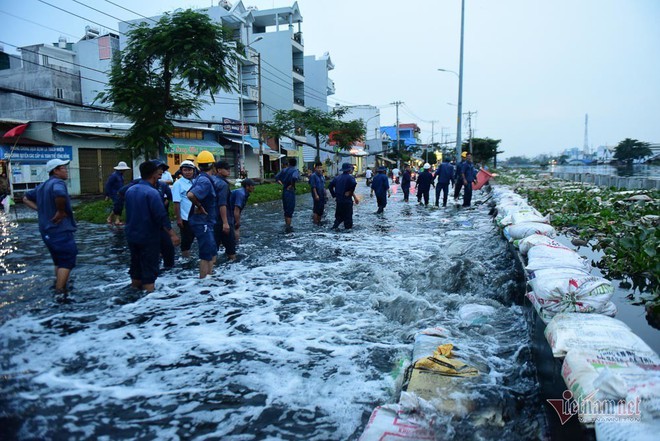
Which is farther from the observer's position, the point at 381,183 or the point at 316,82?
the point at 316,82

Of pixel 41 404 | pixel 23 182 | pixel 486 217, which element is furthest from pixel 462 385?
pixel 23 182

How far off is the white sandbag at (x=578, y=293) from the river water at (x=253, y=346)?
0.56m

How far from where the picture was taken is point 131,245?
16.7 ft

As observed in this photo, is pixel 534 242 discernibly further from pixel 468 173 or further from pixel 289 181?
pixel 468 173

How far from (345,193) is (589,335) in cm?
790

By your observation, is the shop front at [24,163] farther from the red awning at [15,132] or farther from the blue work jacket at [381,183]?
the blue work jacket at [381,183]

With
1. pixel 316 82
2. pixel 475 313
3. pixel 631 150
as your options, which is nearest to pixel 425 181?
pixel 475 313

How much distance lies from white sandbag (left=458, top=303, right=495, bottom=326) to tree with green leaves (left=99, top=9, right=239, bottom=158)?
880 centimetres

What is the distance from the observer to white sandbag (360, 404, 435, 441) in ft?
7.68

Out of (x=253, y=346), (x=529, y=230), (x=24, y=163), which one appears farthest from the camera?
(x=24, y=163)

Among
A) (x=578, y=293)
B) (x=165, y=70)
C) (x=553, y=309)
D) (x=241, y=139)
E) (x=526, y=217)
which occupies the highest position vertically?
(x=165, y=70)

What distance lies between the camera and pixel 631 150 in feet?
75.4

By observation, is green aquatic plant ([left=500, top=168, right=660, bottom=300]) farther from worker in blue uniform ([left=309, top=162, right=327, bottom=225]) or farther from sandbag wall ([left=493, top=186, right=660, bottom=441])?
worker in blue uniform ([left=309, top=162, right=327, bottom=225])

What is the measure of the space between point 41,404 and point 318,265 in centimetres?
451
